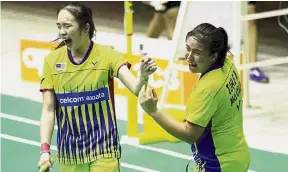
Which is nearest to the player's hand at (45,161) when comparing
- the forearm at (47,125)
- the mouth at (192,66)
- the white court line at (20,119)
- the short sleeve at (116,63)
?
the forearm at (47,125)

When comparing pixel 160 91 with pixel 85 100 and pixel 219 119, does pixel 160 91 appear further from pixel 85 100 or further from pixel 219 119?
pixel 219 119

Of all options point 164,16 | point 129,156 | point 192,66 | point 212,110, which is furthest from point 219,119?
point 164,16

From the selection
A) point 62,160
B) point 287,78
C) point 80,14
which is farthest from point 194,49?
point 287,78

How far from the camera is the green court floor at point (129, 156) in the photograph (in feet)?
21.5

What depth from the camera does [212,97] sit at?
3895 millimetres

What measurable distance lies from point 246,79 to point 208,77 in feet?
13.4

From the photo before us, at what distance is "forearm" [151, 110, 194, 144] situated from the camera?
3727 millimetres

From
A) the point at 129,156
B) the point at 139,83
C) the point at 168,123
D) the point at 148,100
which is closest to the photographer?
the point at 148,100

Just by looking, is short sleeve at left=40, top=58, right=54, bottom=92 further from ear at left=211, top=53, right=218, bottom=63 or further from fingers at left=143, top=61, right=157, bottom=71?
ear at left=211, top=53, right=218, bottom=63

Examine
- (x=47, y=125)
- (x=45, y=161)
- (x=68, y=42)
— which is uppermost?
(x=68, y=42)

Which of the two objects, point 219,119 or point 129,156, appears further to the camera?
point 129,156

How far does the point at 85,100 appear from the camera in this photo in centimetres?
439

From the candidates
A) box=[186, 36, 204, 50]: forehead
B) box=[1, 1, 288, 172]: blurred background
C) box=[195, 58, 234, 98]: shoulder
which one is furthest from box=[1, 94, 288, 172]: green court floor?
box=[186, 36, 204, 50]: forehead

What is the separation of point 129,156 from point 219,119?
292cm
